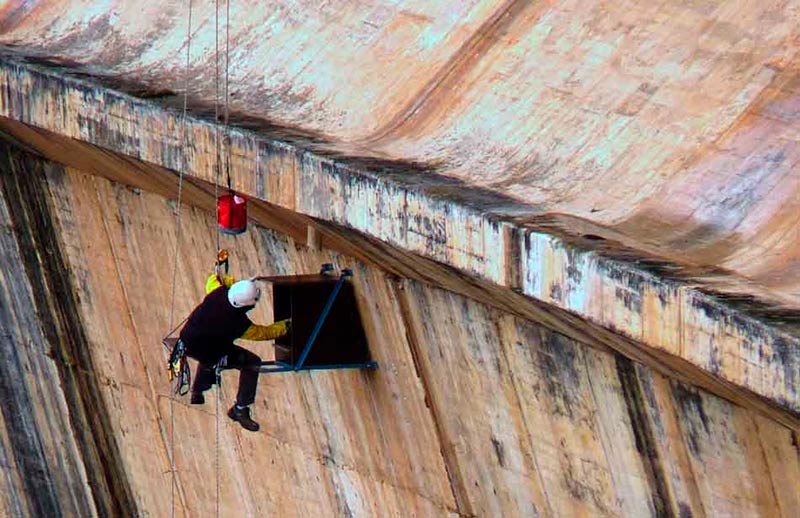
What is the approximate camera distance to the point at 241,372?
12.3 metres

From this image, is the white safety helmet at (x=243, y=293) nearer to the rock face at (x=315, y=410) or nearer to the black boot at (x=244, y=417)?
the rock face at (x=315, y=410)

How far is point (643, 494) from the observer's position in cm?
1047

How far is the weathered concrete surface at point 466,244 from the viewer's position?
8.46 m

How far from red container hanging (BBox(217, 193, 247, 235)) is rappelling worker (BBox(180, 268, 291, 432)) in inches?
11.8

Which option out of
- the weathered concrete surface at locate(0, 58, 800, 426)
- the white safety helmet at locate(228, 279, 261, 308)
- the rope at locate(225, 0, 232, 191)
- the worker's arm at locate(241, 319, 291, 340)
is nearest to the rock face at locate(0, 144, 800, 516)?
the weathered concrete surface at locate(0, 58, 800, 426)

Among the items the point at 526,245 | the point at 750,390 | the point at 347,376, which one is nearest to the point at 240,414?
the point at 347,376

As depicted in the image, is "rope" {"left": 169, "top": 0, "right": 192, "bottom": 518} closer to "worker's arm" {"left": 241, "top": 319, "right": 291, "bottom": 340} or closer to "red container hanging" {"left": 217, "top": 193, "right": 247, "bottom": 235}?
"red container hanging" {"left": 217, "top": 193, "right": 247, "bottom": 235}

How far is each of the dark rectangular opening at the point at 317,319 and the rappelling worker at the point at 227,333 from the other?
10 centimetres

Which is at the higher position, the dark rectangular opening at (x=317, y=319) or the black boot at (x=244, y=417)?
the dark rectangular opening at (x=317, y=319)

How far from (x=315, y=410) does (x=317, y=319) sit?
1128 mm

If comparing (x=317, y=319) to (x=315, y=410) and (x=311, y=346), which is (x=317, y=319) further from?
(x=315, y=410)

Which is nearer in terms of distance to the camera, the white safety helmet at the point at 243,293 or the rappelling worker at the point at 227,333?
the white safety helmet at the point at 243,293

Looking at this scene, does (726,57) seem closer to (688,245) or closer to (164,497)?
(688,245)

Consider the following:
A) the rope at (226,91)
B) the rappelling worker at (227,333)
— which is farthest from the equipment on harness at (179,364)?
the rope at (226,91)
